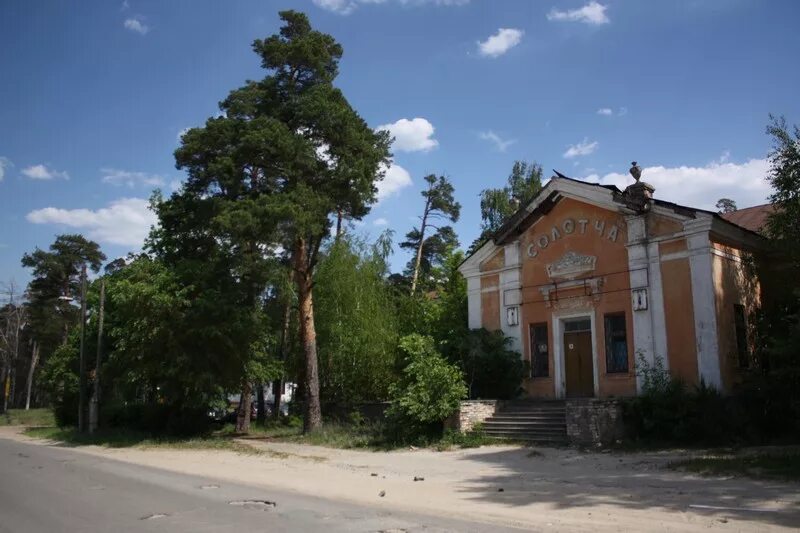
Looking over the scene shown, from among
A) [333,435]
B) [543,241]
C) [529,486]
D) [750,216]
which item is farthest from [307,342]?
[750,216]

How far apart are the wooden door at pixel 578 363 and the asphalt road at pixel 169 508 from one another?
12.9m

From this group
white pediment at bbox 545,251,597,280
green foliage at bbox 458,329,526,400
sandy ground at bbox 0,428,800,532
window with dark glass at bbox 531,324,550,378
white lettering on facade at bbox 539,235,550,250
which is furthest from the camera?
white lettering on facade at bbox 539,235,550,250

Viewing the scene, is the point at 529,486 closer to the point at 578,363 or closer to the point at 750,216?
the point at 578,363

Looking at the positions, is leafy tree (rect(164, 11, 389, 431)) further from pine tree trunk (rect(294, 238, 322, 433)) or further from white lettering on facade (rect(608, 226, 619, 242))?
white lettering on facade (rect(608, 226, 619, 242))

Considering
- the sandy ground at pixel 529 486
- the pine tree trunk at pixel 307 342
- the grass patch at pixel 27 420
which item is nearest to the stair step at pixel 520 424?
the sandy ground at pixel 529 486

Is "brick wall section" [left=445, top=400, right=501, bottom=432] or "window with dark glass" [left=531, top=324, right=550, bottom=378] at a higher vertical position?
"window with dark glass" [left=531, top=324, right=550, bottom=378]

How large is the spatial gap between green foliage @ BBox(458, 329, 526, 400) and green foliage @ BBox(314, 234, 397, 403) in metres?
5.89

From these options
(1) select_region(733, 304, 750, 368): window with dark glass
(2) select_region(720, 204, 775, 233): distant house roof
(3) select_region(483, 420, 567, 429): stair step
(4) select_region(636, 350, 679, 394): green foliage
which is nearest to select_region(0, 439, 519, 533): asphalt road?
(3) select_region(483, 420, 567, 429): stair step

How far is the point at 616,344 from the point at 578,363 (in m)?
1.53

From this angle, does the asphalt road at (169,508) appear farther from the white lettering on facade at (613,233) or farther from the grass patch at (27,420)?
the grass patch at (27,420)

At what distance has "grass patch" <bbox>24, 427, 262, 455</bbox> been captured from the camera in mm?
21297

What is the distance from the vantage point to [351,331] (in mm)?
27844

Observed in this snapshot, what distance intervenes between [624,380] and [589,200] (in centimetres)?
613

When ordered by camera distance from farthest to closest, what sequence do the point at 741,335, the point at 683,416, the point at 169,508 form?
the point at 741,335 < the point at 683,416 < the point at 169,508
